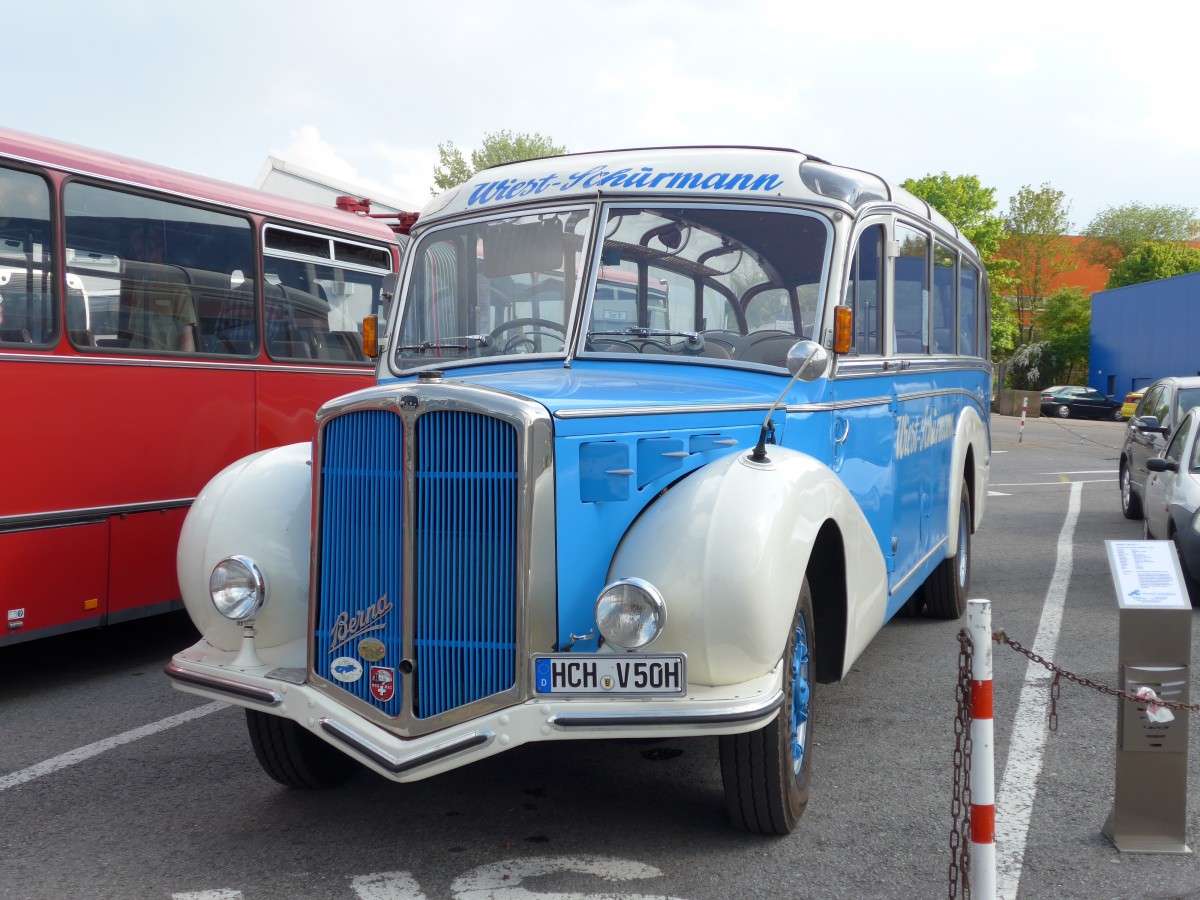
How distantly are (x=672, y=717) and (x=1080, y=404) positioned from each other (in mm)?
47228

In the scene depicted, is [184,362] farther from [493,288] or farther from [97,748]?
[493,288]

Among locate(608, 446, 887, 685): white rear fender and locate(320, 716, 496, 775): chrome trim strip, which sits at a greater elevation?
locate(608, 446, 887, 685): white rear fender

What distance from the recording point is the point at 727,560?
3.83 metres

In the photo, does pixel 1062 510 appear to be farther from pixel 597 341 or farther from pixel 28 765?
pixel 28 765

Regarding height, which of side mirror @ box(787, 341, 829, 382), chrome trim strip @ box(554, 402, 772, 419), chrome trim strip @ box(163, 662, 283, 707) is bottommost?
chrome trim strip @ box(163, 662, 283, 707)

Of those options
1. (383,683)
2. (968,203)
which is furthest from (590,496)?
(968,203)

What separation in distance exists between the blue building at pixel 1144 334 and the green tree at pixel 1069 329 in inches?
317

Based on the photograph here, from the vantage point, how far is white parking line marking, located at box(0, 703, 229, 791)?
5164 mm

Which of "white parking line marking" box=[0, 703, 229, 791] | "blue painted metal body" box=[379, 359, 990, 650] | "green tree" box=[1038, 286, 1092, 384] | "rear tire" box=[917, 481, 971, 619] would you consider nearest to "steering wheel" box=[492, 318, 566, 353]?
"blue painted metal body" box=[379, 359, 990, 650]

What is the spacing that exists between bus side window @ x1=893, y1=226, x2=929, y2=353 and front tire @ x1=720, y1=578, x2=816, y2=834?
7.55 feet

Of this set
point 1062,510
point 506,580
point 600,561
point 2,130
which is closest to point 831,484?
point 600,561

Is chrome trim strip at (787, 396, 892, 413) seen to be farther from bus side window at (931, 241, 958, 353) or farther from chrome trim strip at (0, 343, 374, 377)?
chrome trim strip at (0, 343, 374, 377)

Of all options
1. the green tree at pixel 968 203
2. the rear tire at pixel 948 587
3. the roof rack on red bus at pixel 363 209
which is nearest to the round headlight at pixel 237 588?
the rear tire at pixel 948 587

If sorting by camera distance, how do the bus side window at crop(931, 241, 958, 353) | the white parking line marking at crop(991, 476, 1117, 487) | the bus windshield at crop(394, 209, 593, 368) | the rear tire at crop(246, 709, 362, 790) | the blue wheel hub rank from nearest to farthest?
the blue wheel hub, the rear tire at crop(246, 709, 362, 790), the bus windshield at crop(394, 209, 593, 368), the bus side window at crop(931, 241, 958, 353), the white parking line marking at crop(991, 476, 1117, 487)
